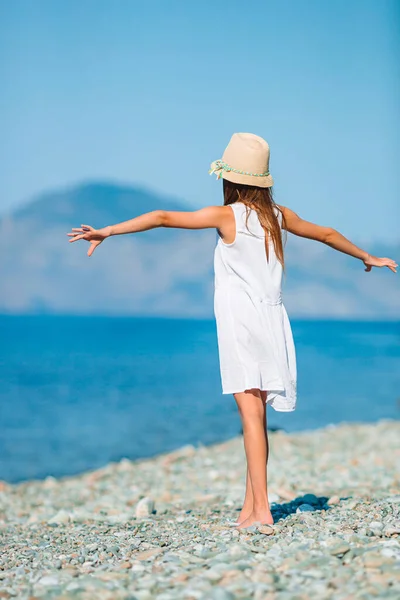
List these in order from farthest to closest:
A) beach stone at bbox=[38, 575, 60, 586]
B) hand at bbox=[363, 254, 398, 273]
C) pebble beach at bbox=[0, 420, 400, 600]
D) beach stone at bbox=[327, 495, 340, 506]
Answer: beach stone at bbox=[327, 495, 340, 506]
hand at bbox=[363, 254, 398, 273]
beach stone at bbox=[38, 575, 60, 586]
pebble beach at bbox=[0, 420, 400, 600]

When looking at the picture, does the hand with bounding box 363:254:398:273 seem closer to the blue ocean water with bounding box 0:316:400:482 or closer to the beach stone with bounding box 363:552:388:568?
the beach stone with bounding box 363:552:388:568

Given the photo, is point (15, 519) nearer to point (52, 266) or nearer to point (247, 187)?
point (247, 187)

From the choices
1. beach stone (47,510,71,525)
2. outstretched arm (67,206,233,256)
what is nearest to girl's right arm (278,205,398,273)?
outstretched arm (67,206,233,256)

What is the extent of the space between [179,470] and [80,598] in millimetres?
6773

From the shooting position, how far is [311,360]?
138 ft

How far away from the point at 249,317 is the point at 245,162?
0.84 metres

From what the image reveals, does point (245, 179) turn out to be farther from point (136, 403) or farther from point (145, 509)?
point (136, 403)

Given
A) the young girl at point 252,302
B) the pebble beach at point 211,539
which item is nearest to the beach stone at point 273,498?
the pebble beach at point 211,539

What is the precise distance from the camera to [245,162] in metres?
4.57

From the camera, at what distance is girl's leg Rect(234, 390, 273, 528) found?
4551mm

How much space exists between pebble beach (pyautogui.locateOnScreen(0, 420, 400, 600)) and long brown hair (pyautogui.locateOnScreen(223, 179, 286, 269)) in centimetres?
153

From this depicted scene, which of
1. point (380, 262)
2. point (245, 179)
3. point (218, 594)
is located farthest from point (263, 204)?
point (218, 594)

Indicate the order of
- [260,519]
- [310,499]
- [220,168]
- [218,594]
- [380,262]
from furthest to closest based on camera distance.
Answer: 1. [310,499]
2. [380,262]
3. [220,168]
4. [260,519]
5. [218,594]

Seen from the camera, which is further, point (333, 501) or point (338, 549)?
point (333, 501)
